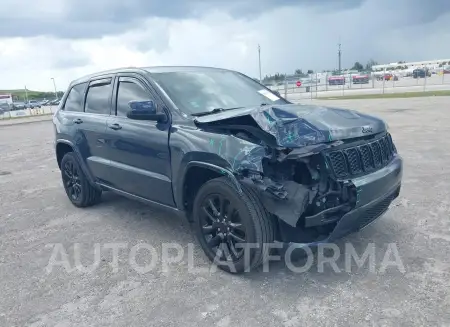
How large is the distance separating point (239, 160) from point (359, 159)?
98 cm

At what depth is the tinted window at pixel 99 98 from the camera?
478 cm

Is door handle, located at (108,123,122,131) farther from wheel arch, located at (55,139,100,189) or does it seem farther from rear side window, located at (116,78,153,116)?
wheel arch, located at (55,139,100,189)

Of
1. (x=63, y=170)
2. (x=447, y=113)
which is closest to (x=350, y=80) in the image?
(x=447, y=113)

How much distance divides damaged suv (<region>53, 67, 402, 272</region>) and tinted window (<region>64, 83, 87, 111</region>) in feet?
2.57

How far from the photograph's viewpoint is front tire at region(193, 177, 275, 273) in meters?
3.15

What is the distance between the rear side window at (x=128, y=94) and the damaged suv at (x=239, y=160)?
0.04ft

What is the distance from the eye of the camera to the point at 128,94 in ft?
14.6

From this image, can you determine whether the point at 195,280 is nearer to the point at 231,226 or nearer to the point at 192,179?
the point at 231,226

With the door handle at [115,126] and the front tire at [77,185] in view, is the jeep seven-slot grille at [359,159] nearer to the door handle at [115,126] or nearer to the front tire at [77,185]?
the door handle at [115,126]

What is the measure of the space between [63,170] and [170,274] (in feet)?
10.0

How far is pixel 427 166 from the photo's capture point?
Result: 6.77 metres

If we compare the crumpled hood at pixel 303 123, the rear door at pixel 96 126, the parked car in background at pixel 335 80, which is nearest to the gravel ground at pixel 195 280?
the rear door at pixel 96 126

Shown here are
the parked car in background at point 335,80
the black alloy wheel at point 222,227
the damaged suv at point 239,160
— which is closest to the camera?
the damaged suv at point 239,160

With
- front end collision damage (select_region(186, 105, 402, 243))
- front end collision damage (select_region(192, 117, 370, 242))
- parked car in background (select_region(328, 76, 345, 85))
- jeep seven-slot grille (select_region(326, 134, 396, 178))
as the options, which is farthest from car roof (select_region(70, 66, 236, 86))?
parked car in background (select_region(328, 76, 345, 85))
